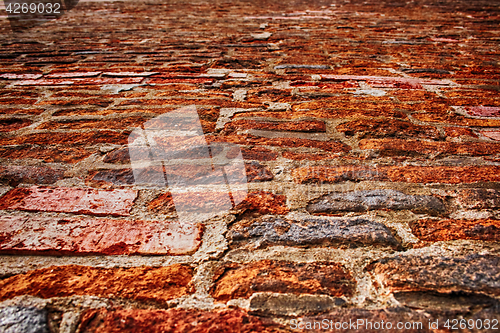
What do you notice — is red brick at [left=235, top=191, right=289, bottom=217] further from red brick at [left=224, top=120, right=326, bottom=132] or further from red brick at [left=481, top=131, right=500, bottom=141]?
red brick at [left=481, top=131, right=500, bottom=141]

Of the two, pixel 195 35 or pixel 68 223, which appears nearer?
pixel 68 223

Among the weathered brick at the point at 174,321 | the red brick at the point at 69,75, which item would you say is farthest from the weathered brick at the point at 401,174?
the red brick at the point at 69,75

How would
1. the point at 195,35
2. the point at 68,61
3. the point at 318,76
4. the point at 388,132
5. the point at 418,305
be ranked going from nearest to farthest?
the point at 418,305, the point at 388,132, the point at 318,76, the point at 68,61, the point at 195,35

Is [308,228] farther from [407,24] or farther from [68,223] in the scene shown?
[407,24]

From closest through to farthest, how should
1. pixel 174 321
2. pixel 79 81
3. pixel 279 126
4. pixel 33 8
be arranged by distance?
pixel 174 321
pixel 279 126
pixel 79 81
pixel 33 8

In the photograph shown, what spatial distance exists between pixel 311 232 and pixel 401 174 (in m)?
0.32

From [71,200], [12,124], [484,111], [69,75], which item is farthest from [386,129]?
[69,75]

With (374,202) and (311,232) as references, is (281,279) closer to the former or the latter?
(311,232)

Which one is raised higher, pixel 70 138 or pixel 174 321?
pixel 70 138

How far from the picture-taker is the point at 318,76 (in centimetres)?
130

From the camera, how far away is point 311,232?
630 mm

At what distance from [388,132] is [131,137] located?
799 mm

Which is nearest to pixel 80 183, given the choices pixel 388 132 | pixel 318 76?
pixel 388 132

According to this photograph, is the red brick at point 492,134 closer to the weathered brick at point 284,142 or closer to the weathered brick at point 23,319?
the weathered brick at point 284,142
